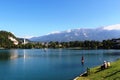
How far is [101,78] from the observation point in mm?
44406

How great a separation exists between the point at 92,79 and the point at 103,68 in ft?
34.5

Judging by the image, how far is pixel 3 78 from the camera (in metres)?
61.4

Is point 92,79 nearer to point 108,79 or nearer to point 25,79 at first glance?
point 108,79

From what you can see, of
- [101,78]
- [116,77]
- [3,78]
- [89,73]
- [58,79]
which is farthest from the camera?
[3,78]

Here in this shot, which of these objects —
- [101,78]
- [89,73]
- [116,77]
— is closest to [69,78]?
[89,73]

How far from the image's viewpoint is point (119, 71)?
4525cm

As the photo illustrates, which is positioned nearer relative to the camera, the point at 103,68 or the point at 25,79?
the point at 103,68

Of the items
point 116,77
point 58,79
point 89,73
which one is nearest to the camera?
point 116,77

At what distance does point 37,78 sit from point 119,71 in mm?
22796

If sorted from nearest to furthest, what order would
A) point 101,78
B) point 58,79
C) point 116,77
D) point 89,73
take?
1. point 116,77
2. point 101,78
3. point 89,73
4. point 58,79

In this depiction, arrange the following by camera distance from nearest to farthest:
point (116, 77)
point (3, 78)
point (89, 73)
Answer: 1. point (116, 77)
2. point (89, 73)
3. point (3, 78)

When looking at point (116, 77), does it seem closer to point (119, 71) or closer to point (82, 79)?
point (119, 71)

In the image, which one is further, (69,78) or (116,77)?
(69,78)

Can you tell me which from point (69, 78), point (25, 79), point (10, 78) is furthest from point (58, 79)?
point (10, 78)
